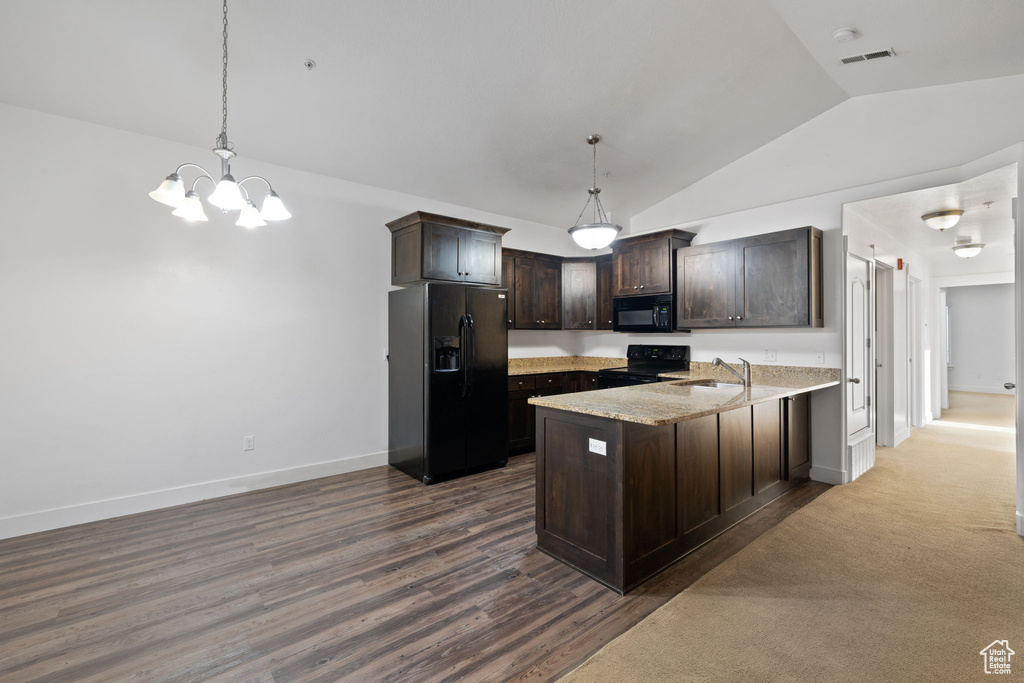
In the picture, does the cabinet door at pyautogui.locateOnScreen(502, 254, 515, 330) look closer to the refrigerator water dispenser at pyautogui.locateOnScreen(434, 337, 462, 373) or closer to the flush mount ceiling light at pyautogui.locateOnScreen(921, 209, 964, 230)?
the refrigerator water dispenser at pyautogui.locateOnScreen(434, 337, 462, 373)

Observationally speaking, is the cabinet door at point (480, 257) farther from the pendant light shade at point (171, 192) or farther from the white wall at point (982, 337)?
the white wall at point (982, 337)

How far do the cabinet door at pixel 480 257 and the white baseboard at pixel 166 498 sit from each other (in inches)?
84.0

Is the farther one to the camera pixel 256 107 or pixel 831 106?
pixel 831 106

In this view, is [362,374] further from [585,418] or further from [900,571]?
[900,571]

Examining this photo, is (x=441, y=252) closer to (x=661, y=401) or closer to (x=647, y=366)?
(x=661, y=401)

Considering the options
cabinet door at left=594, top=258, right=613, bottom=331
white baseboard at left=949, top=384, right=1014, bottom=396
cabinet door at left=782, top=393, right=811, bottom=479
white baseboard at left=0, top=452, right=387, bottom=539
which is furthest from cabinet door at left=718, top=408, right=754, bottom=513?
white baseboard at left=949, top=384, right=1014, bottom=396

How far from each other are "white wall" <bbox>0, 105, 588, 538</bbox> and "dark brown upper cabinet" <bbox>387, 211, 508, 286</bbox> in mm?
294

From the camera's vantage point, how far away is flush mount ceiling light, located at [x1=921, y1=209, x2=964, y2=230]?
3982 millimetres

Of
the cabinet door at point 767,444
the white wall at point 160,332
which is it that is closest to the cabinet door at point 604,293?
the cabinet door at point 767,444

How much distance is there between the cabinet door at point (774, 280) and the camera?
3.95 metres

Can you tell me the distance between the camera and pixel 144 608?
2207 millimetres

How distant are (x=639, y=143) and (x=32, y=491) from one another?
5.38 metres

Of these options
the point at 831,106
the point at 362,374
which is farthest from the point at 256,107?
the point at 831,106

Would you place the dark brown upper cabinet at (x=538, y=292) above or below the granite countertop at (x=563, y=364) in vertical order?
above
